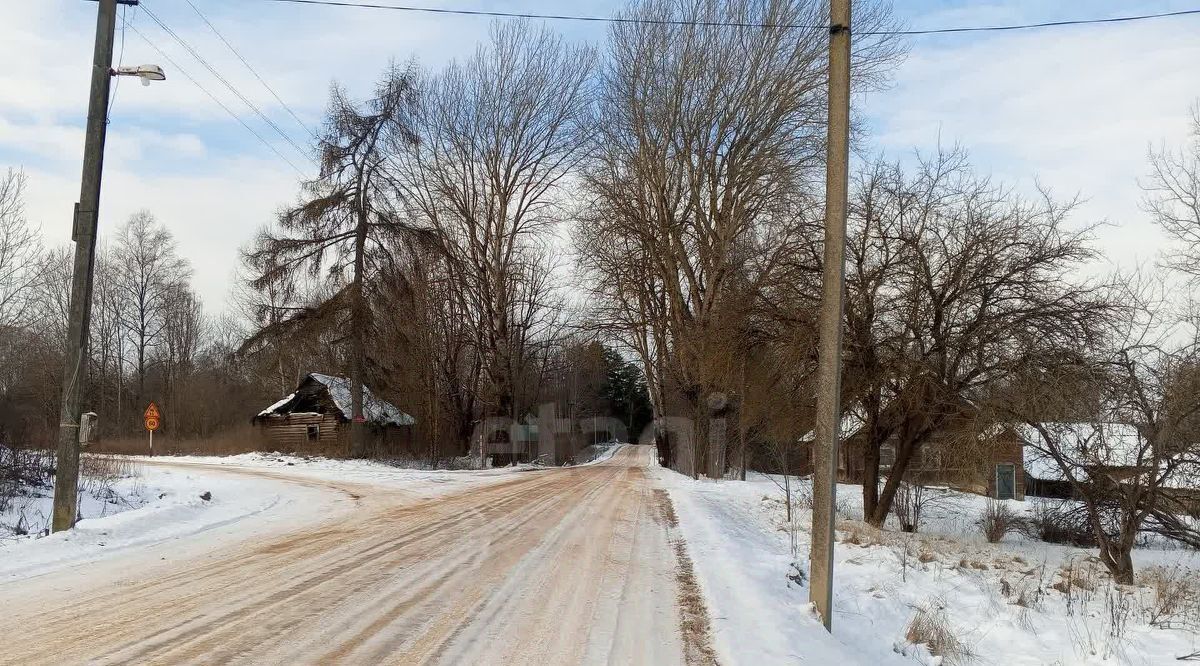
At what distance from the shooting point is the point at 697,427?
2977 cm

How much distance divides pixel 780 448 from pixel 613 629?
14451mm

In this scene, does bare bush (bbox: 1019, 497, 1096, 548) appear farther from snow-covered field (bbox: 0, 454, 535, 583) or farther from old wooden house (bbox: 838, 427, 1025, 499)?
snow-covered field (bbox: 0, 454, 535, 583)

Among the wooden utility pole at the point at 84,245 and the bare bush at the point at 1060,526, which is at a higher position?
the wooden utility pole at the point at 84,245

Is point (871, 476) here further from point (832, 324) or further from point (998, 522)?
point (832, 324)

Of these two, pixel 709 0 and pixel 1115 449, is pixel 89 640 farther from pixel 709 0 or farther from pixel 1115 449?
pixel 709 0

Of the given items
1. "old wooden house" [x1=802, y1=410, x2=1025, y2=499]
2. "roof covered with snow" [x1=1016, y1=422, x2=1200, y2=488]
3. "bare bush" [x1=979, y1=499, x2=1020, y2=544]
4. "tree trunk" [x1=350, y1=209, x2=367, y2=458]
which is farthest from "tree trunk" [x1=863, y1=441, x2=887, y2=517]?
"tree trunk" [x1=350, y1=209, x2=367, y2=458]

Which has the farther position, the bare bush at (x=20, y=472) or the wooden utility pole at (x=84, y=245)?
the bare bush at (x=20, y=472)

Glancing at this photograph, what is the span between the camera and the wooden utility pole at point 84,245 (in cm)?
1006

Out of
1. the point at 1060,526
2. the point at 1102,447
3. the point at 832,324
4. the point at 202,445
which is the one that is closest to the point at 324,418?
the point at 202,445

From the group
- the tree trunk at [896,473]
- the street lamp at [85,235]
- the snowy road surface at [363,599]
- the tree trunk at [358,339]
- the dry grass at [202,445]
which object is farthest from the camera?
the dry grass at [202,445]

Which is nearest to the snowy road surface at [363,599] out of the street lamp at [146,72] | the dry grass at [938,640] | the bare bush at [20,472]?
the dry grass at [938,640]

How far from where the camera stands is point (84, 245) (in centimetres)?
1015

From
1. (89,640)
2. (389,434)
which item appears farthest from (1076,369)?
(389,434)

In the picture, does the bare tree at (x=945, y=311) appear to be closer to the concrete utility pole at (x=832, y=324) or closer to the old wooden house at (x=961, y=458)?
the old wooden house at (x=961, y=458)
